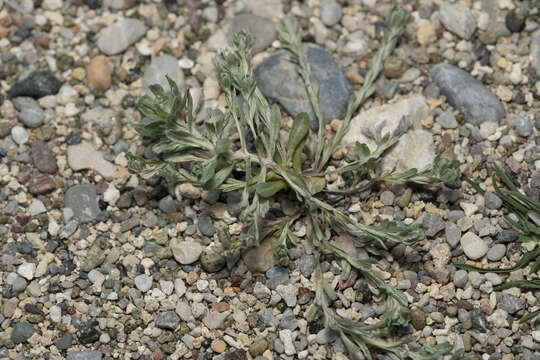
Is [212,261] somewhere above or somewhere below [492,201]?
below

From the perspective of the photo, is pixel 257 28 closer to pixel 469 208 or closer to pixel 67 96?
pixel 67 96

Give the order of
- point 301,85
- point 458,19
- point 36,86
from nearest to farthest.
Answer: point 301,85 → point 36,86 → point 458,19

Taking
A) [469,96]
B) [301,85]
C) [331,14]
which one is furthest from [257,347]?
[331,14]

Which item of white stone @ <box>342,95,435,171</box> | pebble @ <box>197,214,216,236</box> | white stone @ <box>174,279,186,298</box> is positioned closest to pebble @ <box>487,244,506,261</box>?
white stone @ <box>342,95,435,171</box>

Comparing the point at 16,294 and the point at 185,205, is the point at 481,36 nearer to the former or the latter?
the point at 185,205

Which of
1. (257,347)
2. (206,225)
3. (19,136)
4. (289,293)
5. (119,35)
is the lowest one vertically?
(257,347)

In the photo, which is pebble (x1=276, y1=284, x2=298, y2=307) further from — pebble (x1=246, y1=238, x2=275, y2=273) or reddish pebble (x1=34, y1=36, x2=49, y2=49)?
reddish pebble (x1=34, y1=36, x2=49, y2=49)
